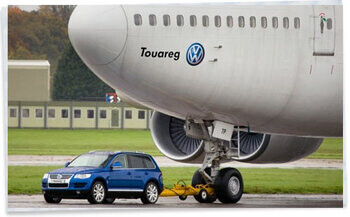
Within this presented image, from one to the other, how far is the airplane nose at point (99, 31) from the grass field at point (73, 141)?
67.1 ft

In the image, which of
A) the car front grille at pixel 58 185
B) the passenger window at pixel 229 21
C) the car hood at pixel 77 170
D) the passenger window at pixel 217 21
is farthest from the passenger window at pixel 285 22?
the car front grille at pixel 58 185

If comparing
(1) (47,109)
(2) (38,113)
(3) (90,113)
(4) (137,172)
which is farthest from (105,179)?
(3) (90,113)

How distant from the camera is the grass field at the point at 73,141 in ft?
133

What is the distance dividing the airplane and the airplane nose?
0.06 ft

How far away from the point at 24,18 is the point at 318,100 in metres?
17.7

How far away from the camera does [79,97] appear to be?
42.0 metres

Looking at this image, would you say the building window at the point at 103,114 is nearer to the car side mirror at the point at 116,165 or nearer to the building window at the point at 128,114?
the building window at the point at 128,114

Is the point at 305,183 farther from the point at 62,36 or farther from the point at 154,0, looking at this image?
the point at 154,0

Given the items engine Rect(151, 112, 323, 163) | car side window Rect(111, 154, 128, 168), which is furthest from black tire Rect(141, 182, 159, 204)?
engine Rect(151, 112, 323, 163)

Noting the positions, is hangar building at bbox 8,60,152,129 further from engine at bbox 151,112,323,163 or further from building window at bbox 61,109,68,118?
engine at bbox 151,112,323,163

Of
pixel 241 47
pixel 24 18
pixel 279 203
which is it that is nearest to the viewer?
pixel 241 47

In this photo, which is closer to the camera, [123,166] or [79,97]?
[123,166]

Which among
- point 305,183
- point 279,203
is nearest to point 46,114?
point 305,183

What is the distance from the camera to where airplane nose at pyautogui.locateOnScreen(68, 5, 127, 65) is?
18547 millimetres
